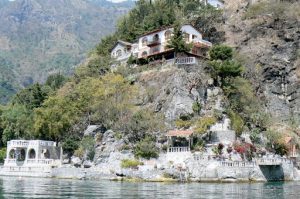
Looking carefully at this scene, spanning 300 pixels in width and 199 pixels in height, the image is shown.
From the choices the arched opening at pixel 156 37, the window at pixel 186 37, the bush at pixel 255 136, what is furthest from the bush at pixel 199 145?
the arched opening at pixel 156 37

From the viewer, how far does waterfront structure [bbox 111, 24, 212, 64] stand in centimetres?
7062

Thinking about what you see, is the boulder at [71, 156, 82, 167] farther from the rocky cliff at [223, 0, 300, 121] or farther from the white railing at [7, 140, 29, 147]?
the rocky cliff at [223, 0, 300, 121]

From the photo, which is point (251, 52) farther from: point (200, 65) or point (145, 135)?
point (145, 135)

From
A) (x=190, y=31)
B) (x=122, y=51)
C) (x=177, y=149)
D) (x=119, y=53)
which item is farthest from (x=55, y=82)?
(x=177, y=149)

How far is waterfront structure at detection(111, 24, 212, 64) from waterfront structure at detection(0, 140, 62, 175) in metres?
19.3

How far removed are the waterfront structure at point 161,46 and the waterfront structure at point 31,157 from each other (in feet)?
63.2

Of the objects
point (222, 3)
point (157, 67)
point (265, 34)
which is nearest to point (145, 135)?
point (157, 67)

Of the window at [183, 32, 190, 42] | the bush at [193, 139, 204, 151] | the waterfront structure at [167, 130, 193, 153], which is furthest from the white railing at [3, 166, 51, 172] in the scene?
the window at [183, 32, 190, 42]

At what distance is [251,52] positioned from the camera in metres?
77.2

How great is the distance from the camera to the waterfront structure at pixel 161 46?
2781 inches

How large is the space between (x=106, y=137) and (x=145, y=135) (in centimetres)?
519

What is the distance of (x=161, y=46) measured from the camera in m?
72.5

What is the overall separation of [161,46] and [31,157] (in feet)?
78.6

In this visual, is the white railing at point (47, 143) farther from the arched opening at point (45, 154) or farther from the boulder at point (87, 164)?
the boulder at point (87, 164)
